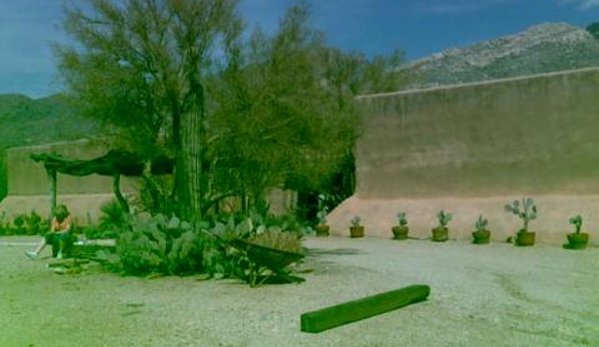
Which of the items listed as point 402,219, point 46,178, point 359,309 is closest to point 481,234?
point 402,219

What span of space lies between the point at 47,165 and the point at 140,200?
3.78m

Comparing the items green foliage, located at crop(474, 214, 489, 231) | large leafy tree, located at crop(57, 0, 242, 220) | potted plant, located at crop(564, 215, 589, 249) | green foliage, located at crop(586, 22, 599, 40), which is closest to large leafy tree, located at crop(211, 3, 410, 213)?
large leafy tree, located at crop(57, 0, 242, 220)

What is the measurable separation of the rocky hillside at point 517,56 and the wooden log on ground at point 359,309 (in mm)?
31755

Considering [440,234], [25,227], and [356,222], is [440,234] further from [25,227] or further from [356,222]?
[25,227]

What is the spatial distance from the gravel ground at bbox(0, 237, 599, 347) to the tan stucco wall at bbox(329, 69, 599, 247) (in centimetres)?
387

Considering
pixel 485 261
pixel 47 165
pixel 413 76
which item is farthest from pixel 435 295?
pixel 413 76

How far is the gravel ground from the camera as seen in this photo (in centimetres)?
652

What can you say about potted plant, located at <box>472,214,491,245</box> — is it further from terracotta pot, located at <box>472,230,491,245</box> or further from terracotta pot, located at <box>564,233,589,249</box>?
terracotta pot, located at <box>564,233,589,249</box>

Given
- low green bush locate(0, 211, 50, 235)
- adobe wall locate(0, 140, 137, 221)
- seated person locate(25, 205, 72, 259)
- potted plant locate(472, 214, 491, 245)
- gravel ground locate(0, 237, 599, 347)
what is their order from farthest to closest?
adobe wall locate(0, 140, 137, 221)
low green bush locate(0, 211, 50, 235)
potted plant locate(472, 214, 491, 245)
seated person locate(25, 205, 72, 259)
gravel ground locate(0, 237, 599, 347)

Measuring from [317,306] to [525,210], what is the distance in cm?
941

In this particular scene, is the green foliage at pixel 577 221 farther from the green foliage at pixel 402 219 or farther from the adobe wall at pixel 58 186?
the adobe wall at pixel 58 186

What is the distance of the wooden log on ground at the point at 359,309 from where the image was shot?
6.73 metres

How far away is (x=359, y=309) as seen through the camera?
7219 millimetres

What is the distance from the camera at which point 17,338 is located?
6484mm
